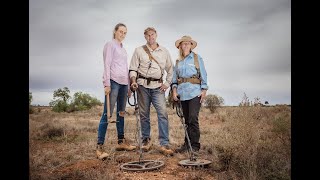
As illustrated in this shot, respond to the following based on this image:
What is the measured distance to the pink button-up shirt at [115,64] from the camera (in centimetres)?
620

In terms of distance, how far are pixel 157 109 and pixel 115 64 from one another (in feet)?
4.04

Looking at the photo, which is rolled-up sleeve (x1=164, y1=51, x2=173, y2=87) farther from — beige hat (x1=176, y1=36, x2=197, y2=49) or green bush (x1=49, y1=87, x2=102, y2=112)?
green bush (x1=49, y1=87, x2=102, y2=112)

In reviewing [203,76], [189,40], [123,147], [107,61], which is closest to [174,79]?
[203,76]

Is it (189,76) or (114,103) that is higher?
(189,76)

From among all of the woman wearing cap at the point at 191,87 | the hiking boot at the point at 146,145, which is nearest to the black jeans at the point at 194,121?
the woman wearing cap at the point at 191,87

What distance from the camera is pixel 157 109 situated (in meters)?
6.66

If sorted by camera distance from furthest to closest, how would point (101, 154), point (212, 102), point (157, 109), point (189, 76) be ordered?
point (212, 102) < point (157, 109) < point (189, 76) < point (101, 154)

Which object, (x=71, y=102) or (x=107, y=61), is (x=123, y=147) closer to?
(x=107, y=61)

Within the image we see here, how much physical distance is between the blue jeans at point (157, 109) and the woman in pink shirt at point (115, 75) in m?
0.34

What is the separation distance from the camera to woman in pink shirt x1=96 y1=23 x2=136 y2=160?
20.4 feet

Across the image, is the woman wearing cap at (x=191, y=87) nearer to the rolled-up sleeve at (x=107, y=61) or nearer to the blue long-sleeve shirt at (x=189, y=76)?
the blue long-sleeve shirt at (x=189, y=76)

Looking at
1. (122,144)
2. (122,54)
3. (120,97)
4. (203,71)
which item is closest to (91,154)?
(122,144)
